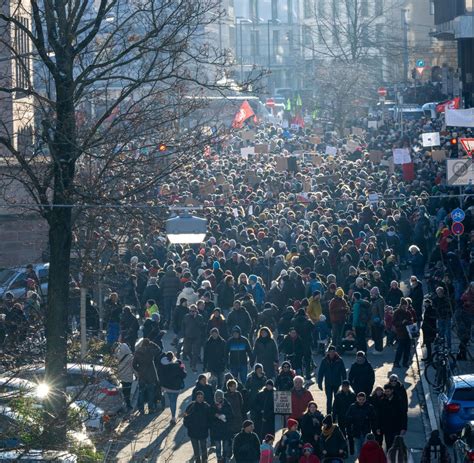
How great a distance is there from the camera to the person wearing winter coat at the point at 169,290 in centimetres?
2753

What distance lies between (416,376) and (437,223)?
1085 centimetres

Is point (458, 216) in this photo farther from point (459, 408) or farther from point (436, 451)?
point (436, 451)

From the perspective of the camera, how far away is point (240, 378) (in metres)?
22.6

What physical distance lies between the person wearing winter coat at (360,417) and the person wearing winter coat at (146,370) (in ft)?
12.9

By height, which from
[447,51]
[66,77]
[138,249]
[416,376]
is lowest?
[416,376]

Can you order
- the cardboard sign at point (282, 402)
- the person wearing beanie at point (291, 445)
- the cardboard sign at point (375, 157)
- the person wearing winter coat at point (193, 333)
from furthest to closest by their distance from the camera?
the cardboard sign at point (375, 157) → the person wearing winter coat at point (193, 333) → the cardboard sign at point (282, 402) → the person wearing beanie at point (291, 445)

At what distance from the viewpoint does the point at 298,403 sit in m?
19.0

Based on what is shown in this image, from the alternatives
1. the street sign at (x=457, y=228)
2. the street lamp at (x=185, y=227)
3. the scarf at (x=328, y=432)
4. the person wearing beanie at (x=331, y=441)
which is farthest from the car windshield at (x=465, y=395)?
the street sign at (x=457, y=228)

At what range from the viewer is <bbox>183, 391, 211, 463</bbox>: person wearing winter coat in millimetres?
18328

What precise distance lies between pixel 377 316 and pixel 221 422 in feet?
23.3

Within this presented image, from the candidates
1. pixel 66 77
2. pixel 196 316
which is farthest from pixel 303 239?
pixel 66 77

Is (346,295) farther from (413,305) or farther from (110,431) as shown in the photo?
(110,431)

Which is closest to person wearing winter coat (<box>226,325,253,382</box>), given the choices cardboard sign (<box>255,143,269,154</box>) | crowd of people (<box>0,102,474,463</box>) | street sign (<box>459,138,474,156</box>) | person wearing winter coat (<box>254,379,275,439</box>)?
crowd of people (<box>0,102,474,463</box>)

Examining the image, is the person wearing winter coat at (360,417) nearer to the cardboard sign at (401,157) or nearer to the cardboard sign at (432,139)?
the cardboard sign at (401,157)
